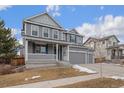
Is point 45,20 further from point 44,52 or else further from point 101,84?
point 101,84

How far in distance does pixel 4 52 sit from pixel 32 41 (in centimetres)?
377

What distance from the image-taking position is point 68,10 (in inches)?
1058

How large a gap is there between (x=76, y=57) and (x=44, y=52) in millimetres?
6449

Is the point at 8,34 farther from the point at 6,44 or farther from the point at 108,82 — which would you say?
the point at 108,82

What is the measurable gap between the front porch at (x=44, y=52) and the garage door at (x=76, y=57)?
1365 mm

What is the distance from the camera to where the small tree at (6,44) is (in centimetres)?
3039

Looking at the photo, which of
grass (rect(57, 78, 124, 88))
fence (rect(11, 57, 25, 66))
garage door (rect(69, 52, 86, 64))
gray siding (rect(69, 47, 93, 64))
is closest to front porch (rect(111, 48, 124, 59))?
gray siding (rect(69, 47, 93, 64))

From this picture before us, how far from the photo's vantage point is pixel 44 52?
3278 cm

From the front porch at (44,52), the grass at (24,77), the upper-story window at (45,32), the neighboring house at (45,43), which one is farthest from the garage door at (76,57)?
the grass at (24,77)

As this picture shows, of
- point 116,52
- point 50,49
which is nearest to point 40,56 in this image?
point 50,49

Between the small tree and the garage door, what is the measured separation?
27.9 ft

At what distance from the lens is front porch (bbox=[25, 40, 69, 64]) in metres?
28.9

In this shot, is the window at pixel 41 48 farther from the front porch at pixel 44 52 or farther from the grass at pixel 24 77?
the grass at pixel 24 77

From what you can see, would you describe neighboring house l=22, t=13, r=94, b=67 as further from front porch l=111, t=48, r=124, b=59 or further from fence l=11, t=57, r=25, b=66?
front porch l=111, t=48, r=124, b=59
